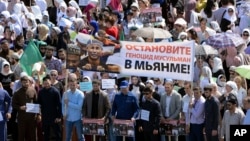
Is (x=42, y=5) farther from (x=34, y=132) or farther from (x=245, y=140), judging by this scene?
(x=245, y=140)

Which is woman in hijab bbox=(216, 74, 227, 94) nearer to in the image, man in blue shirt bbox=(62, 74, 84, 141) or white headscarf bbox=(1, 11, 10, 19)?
man in blue shirt bbox=(62, 74, 84, 141)

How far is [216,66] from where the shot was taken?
1032 inches

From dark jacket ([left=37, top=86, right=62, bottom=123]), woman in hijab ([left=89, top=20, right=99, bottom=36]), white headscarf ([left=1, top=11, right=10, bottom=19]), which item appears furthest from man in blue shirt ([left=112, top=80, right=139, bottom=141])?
white headscarf ([left=1, top=11, right=10, bottom=19])

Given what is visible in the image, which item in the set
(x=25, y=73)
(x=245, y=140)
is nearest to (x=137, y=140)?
(x=25, y=73)

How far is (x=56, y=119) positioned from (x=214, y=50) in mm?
4252

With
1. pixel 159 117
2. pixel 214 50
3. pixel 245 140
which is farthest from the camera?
pixel 214 50

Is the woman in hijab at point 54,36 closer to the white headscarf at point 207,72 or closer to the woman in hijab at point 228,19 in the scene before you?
the woman in hijab at point 228,19

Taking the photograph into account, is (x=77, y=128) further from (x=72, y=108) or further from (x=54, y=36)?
(x=54, y=36)

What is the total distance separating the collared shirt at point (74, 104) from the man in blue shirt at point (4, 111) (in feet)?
4.00

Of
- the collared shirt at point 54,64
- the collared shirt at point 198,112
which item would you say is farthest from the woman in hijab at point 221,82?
the collared shirt at point 54,64

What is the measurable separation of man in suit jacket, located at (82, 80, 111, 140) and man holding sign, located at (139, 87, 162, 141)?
2.50 feet

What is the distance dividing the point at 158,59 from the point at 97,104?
5.28 feet

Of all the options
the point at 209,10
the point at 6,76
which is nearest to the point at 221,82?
the point at 6,76

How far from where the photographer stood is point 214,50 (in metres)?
26.7
